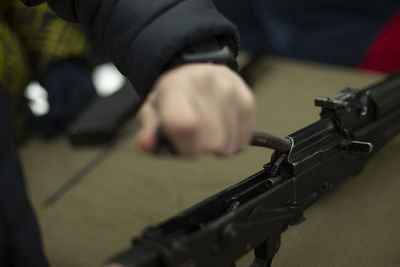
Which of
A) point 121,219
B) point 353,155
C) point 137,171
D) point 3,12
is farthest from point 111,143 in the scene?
point 353,155

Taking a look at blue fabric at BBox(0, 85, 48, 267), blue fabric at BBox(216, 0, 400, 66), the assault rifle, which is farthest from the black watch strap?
blue fabric at BBox(216, 0, 400, 66)

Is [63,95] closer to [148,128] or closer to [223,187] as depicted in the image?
[223,187]

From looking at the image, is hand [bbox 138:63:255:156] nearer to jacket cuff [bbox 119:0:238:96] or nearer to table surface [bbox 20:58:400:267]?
jacket cuff [bbox 119:0:238:96]

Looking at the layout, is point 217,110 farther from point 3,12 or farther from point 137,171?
point 3,12

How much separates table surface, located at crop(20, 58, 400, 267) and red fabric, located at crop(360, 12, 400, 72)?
13 cm

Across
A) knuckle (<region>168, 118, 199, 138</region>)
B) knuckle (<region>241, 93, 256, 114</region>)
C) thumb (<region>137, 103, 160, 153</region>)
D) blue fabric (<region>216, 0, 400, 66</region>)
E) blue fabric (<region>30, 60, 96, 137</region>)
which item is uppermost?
knuckle (<region>241, 93, 256, 114</region>)

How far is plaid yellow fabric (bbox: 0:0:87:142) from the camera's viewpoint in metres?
1.00

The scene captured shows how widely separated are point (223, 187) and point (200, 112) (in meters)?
0.29

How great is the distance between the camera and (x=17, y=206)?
542 mm

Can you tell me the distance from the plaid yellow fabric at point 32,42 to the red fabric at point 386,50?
A: 63 cm

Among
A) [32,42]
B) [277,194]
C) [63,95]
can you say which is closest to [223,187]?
[277,194]

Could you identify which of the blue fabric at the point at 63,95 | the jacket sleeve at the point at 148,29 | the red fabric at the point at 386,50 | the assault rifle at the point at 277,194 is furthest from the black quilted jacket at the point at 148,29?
the red fabric at the point at 386,50

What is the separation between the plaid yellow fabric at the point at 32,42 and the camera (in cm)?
100

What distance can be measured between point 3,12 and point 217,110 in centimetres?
87
